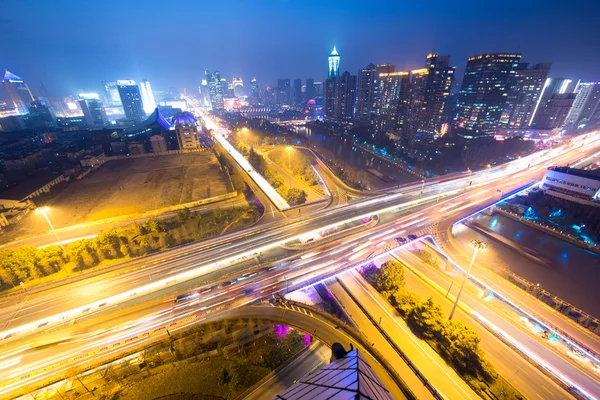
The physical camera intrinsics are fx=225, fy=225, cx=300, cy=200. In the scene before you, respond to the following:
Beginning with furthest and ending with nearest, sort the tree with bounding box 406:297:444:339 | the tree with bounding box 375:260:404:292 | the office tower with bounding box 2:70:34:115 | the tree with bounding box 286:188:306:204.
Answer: the office tower with bounding box 2:70:34:115 < the tree with bounding box 286:188:306:204 < the tree with bounding box 375:260:404:292 < the tree with bounding box 406:297:444:339

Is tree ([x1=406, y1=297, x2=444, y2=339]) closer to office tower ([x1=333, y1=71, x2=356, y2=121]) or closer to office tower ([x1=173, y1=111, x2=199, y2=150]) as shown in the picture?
office tower ([x1=173, y1=111, x2=199, y2=150])

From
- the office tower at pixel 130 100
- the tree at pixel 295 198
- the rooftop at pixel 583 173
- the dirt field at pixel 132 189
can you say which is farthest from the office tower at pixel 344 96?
the office tower at pixel 130 100

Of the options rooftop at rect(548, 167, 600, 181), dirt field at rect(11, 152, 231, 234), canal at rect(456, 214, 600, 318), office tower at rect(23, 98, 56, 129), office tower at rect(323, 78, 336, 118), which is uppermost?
office tower at rect(323, 78, 336, 118)

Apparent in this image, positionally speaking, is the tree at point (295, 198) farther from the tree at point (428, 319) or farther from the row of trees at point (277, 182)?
the tree at point (428, 319)

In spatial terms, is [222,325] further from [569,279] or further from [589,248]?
[589,248]

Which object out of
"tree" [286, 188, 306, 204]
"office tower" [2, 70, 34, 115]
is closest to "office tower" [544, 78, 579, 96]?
"tree" [286, 188, 306, 204]

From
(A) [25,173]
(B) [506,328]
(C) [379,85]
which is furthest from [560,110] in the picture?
(A) [25,173]

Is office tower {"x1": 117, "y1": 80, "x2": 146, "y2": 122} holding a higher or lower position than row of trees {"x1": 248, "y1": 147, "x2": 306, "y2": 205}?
higher
